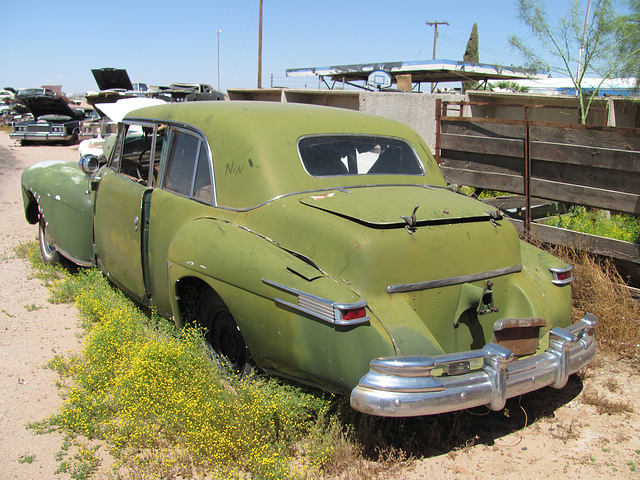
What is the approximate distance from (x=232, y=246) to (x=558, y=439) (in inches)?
87.0

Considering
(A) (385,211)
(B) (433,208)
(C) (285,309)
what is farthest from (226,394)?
(B) (433,208)

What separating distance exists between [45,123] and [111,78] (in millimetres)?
2887

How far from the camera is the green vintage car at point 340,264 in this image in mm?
2836

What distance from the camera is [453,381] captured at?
2.80 m

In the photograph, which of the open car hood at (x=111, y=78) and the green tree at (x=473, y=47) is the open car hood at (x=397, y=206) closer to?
the open car hood at (x=111, y=78)

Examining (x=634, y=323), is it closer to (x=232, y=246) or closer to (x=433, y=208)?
(x=433, y=208)

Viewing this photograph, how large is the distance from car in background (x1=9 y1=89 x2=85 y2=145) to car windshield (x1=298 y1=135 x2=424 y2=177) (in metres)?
19.4

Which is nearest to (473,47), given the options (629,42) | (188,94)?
(188,94)

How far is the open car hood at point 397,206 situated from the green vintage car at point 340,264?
14mm

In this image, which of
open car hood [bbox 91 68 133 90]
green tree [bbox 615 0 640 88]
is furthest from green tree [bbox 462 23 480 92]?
green tree [bbox 615 0 640 88]

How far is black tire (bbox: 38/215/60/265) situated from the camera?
629cm

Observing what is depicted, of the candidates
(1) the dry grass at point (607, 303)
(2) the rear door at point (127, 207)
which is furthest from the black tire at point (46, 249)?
(1) the dry grass at point (607, 303)

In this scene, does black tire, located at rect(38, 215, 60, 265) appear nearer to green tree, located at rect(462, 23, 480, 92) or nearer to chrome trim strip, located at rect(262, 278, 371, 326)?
chrome trim strip, located at rect(262, 278, 371, 326)

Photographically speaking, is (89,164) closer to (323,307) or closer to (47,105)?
(323,307)
